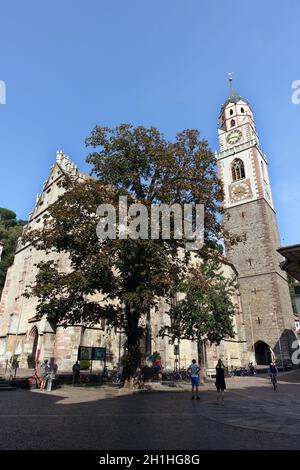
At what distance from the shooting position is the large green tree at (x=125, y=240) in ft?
49.2

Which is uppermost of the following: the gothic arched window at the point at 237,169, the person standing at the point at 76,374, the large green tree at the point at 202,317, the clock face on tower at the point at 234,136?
the clock face on tower at the point at 234,136

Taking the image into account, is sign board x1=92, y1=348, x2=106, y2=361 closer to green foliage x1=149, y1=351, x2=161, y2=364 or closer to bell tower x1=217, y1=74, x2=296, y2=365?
green foliage x1=149, y1=351, x2=161, y2=364

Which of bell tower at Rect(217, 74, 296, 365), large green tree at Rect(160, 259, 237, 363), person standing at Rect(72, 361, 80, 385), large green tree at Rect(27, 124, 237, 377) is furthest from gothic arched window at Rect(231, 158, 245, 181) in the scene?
person standing at Rect(72, 361, 80, 385)

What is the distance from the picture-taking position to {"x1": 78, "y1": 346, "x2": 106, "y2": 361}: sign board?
19.8m

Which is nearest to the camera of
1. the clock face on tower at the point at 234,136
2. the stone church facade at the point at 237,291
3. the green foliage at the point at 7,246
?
the stone church facade at the point at 237,291

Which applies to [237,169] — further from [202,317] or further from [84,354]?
[84,354]

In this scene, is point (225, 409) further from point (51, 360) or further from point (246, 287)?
point (246, 287)

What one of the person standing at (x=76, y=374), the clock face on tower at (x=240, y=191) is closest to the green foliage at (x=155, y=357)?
the person standing at (x=76, y=374)

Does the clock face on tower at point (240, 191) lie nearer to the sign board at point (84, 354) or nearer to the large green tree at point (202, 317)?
the large green tree at point (202, 317)

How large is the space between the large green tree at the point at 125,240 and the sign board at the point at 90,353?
335 centimetres

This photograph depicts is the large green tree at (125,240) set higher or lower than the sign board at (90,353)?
higher

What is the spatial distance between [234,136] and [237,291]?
90.8ft
